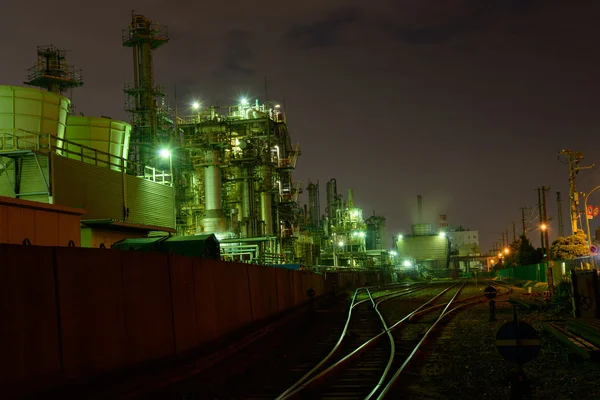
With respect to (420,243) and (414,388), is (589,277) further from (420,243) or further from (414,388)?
(420,243)

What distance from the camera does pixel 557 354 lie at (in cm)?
1439

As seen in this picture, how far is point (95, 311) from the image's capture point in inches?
408

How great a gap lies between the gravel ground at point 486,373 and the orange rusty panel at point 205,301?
5170 mm

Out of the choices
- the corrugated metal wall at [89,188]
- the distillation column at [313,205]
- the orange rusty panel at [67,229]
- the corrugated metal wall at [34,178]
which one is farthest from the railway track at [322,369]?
the distillation column at [313,205]

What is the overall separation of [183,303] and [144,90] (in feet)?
138

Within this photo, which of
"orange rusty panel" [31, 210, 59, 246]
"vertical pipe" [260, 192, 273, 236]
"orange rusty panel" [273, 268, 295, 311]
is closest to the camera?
"orange rusty panel" [31, 210, 59, 246]

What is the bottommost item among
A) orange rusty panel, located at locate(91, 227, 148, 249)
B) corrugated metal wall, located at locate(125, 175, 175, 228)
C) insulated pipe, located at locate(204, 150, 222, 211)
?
orange rusty panel, located at locate(91, 227, 148, 249)

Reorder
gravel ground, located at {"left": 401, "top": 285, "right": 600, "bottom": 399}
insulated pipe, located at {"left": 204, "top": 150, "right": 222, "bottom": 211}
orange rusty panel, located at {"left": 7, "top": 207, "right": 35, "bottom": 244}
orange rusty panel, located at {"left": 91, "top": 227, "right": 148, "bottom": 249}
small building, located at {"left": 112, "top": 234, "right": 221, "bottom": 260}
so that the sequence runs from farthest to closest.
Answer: insulated pipe, located at {"left": 204, "top": 150, "right": 222, "bottom": 211} < orange rusty panel, located at {"left": 91, "top": 227, "right": 148, "bottom": 249} < small building, located at {"left": 112, "top": 234, "right": 221, "bottom": 260} < orange rusty panel, located at {"left": 7, "top": 207, "right": 35, "bottom": 244} < gravel ground, located at {"left": 401, "top": 285, "right": 600, "bottom": 399}

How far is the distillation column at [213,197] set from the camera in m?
47.2

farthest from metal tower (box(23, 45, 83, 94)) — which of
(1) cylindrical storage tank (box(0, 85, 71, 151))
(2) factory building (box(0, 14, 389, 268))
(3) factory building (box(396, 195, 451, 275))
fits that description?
(3) factory building (box(396, 195, 451, 275))

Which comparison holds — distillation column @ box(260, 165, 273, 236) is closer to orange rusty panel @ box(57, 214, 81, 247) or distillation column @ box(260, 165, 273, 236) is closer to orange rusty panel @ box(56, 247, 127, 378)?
orange rusty panel @ box(57, 214, 81, 247)

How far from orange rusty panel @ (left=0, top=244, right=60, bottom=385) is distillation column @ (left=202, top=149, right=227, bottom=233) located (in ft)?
124

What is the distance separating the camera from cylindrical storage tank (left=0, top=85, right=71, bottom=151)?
27391 mm

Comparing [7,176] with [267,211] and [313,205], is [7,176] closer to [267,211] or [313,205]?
[267,211]
